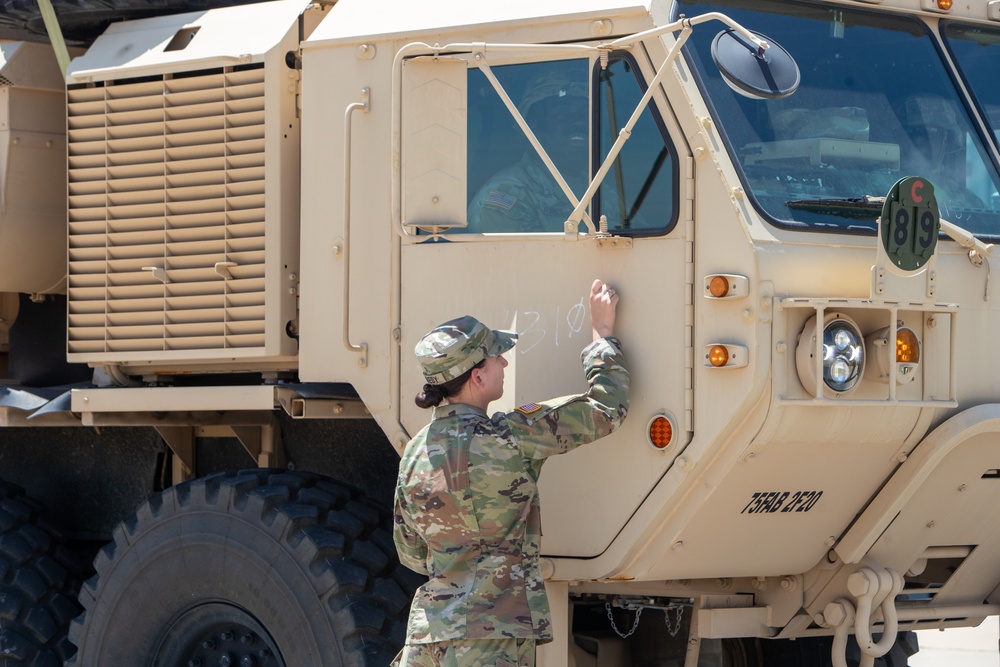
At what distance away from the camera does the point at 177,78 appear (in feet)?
18.0

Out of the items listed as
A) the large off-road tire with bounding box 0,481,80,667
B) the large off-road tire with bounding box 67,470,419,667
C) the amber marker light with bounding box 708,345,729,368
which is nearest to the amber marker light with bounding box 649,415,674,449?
the amber marker light with bounding box 708,345,729,368

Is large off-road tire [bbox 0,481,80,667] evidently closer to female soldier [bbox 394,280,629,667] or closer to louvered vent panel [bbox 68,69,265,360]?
louvered vent panel [bbox 68,69,265,360]

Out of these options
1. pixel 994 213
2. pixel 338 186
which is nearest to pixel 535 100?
pixel 338 186

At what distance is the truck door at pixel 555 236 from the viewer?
4516mm

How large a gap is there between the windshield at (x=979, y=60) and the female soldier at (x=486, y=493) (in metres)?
1.58

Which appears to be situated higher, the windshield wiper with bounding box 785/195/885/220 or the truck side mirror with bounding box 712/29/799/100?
the truck side mirror with bounding box 712/29/799/100

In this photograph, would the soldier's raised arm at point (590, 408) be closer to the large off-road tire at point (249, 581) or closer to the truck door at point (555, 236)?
the truck door at point (555, 236)

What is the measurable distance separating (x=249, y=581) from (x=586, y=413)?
1430mm

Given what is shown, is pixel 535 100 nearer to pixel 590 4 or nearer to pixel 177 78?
pixel 590 4

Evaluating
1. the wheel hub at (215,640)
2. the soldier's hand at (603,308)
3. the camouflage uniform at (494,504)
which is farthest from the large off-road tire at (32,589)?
the soldier's hand at (603,308)

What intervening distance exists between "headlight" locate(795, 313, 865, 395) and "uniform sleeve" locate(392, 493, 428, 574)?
1.23 m

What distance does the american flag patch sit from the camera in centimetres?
482

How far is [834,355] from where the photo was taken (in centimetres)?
435

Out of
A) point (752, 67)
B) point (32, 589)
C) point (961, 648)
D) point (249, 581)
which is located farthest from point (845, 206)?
point (961, 648)
